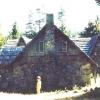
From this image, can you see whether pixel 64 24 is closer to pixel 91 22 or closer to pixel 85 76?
pixel 91 22

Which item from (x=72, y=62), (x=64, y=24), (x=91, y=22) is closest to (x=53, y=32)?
(x=72, y=62)

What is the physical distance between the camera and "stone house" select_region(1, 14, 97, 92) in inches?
1206

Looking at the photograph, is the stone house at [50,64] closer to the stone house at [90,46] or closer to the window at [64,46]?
the window at [64,46]

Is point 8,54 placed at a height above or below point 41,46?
below

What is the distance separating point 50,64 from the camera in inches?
1223

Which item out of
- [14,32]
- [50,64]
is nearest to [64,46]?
[50,64]

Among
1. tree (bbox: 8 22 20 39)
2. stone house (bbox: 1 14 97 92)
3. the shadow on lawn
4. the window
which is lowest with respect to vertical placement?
the shadow on lawn

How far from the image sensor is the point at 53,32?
3152 cm

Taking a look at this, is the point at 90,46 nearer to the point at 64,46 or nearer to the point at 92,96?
the point at 64,46

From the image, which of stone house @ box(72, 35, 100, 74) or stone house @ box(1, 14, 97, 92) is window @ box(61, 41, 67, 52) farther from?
stone house @ box(72, 35, 100, 74)

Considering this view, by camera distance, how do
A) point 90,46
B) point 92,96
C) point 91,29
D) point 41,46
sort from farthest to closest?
point 91,29 → point 90,46 → point 41,46 → point 92,96

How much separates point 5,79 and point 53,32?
6.72 m

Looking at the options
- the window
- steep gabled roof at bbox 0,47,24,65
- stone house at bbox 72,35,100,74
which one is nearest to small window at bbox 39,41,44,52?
the window

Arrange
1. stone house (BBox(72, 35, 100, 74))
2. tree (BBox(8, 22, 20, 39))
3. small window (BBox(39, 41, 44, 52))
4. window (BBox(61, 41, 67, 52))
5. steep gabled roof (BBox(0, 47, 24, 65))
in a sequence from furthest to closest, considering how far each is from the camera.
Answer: tree (BBox(8, 22, 20, 39)), stone house (BBox(72, 35, 100, 74)), steep gabled roof (BBox(0, 47, 24, 65)), small window (BBox(39, 41, 44, 52)), window (BBox(61, 41, 67, 52))
